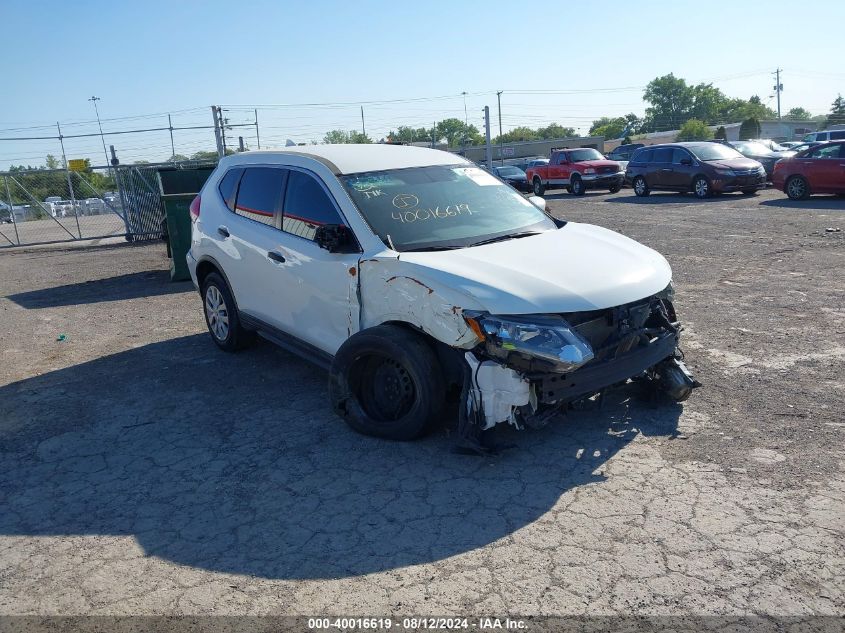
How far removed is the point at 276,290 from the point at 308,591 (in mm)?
3018

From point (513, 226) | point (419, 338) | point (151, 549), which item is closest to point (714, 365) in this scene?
point (513, 226)

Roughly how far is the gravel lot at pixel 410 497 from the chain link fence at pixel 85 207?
297 inches

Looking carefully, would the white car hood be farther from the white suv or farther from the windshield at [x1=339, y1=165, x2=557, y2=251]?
the windshield at [x1=339, y1=165, x2=557, y2=251]

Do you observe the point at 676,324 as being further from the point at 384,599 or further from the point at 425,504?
the point at 384,599

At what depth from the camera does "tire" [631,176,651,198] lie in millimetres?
22598

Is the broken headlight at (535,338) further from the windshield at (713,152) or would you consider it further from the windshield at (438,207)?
the windshield at (713,152)

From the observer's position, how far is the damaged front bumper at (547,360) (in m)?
4.10

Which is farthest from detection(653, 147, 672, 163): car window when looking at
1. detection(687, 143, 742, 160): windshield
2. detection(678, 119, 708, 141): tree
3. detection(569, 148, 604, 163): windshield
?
detection(678, 119, 708, 141): tree

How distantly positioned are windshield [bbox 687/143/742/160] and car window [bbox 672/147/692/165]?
179 mm

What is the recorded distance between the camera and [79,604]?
10.9 feet

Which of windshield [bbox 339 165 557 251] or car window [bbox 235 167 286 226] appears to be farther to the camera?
car window [bbox 235 167 286 226]

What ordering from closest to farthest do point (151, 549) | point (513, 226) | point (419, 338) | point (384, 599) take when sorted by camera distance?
point (384, 599)
point (151, 549)
point (419, 338)
point (513, 226)

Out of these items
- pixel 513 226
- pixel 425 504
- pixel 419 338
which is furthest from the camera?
pixel 513 226

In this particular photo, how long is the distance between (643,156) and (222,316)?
18.5 metres
